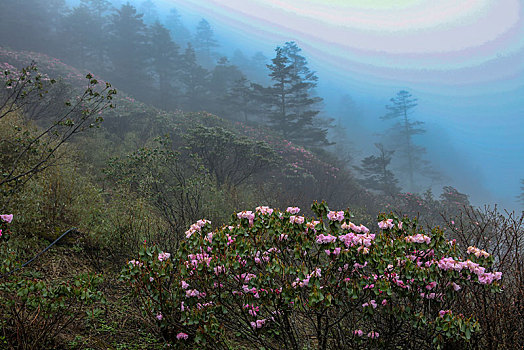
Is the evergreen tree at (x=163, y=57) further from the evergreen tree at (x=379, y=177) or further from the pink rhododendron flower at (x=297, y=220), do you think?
the pink rhododendron flower at (x=297, y=220)

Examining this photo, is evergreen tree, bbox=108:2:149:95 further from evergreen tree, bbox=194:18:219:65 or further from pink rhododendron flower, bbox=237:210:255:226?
pink rhododendron flower, bbox=237:210:255:226

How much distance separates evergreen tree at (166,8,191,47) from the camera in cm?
4906

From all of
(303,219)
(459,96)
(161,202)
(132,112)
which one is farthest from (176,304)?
(459,96)

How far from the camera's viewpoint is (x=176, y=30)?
5078 centimetres

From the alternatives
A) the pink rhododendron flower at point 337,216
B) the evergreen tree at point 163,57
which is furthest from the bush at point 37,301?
the evergreen tree at point 163,57

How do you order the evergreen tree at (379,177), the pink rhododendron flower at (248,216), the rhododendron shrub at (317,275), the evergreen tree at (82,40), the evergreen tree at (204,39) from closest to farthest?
1. the rhododendron shrub at (317,275)
2. the pink rhododendron flower at (248,216)
3. the evergreen tree at (379,177)
4. the evergreen tree at (82,40)
5. the evergreen tree at (204,39)

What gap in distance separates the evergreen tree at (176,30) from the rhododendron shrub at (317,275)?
5239 cm

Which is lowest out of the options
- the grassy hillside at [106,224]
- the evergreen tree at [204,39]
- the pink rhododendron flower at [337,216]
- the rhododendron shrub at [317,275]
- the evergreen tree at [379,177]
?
the evergreen tree at [379,177]

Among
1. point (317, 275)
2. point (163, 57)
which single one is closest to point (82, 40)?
point (163, 57)

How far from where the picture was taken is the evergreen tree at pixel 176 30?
4906cm

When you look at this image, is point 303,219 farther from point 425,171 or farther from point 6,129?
point 425,171

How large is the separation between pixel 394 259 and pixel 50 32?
35.5m

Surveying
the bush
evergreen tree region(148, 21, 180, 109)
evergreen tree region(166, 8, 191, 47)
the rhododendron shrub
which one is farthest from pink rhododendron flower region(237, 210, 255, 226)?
evergreen tree region(166, 8, 191, 47)

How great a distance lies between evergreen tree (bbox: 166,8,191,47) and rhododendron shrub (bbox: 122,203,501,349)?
52.4 meters
